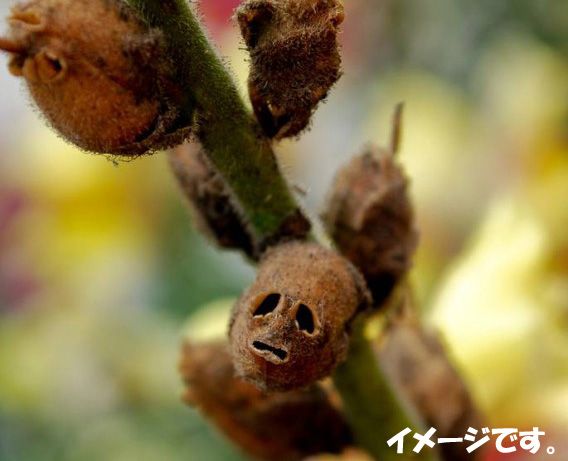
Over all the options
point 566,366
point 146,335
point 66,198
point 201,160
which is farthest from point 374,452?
point 66,198

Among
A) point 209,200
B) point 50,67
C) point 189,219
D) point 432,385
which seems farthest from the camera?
point 189,219

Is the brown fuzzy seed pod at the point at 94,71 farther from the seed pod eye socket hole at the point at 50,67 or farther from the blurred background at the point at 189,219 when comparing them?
the blurred background at the point at 189,219

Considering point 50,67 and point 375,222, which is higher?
point 375,222

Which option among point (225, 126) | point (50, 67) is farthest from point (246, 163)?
point (50, 67)

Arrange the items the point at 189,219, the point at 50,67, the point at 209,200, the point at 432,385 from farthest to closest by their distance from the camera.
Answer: the point at 189,219 < the point at 432,385 < the point at 209,200 < the point at 50,67

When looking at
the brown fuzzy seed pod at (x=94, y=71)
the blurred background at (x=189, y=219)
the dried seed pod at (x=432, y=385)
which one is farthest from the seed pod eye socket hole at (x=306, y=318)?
the blurred background at (x=189, y=219)

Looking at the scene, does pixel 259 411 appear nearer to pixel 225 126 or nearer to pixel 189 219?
pixel 225 126
